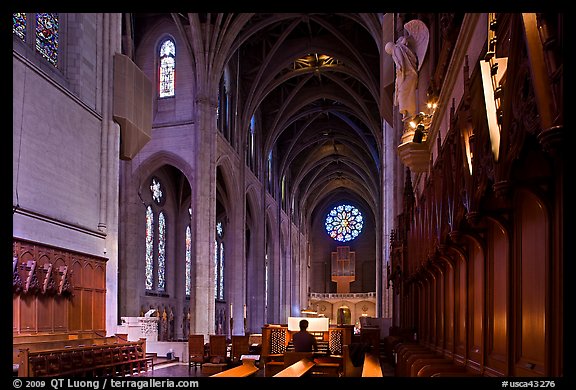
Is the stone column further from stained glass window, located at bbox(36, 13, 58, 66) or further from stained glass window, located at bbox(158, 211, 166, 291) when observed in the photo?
stained glass window, located at bbox(36, 13, 58, 66)

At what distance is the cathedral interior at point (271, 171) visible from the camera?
330cm

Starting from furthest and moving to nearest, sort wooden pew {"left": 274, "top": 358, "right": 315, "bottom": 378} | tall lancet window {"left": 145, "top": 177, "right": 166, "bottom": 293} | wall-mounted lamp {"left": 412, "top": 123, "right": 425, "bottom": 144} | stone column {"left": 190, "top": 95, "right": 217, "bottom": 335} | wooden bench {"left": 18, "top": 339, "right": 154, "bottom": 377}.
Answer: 1. tall lancet window {"left": 145, "top": 177, "right": 166, "bottom": 293}
2. stone column {"left": 190, "top": 95, "right": 217, "bottom": 335}
3. wooden bench {"left": 18, "top": 339, "right": 154, "bottom": 377}
4. wall-mounted lamp {"left": 412, "top": 123, "right": 425, "bottom": 144}
5. wooden pew {"left": 274, "top": 358, "right": 315, "bottom": 378}

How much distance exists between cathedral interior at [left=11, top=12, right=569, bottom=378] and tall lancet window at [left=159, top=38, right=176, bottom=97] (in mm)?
78

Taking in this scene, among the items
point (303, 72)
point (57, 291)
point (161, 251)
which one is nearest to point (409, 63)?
point (57, 291)

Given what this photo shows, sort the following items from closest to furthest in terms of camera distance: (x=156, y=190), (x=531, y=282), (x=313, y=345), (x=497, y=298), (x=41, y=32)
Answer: (x=531, y=282) < (x=497, y=298) < (x=313, y=345) < (x=41, y=32) < (x=156, y=190)

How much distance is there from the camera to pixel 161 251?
27297 mm

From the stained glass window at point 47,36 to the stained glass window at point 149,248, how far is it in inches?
478

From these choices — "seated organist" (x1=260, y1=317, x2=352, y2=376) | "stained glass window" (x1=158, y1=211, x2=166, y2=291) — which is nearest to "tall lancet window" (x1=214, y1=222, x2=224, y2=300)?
"stained glass window" (x1=158, y1=211, x2=166, y2=291)

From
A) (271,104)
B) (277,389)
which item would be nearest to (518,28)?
(277,389)

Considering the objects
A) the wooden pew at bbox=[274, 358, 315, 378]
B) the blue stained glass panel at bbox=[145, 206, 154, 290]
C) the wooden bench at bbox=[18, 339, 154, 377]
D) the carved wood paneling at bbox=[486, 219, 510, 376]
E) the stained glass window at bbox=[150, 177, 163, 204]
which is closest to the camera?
the carved wood paneling at bbox=[486, 219, 510, 376]

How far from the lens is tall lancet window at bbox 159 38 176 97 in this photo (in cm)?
2453

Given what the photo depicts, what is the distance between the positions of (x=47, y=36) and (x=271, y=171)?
84.4 feet

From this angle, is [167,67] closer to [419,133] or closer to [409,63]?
[409,63]

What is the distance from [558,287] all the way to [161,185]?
25583mm
